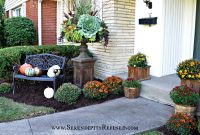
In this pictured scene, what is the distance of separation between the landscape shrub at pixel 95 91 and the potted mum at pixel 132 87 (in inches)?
17.2

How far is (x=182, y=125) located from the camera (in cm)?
318

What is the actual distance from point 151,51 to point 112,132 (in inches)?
104

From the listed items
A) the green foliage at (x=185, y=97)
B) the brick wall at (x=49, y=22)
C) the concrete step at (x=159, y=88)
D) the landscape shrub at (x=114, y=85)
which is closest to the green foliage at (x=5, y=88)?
the landscape shrub at (x=114, y=85)

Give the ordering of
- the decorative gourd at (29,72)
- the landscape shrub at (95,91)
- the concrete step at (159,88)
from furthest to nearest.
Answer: the decorative gourd at (29,72) < the landscape shrub at (95,91) < the concrete step at (159,88)

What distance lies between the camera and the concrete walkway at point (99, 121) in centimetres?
336

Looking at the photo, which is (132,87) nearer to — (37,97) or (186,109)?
(186,109)

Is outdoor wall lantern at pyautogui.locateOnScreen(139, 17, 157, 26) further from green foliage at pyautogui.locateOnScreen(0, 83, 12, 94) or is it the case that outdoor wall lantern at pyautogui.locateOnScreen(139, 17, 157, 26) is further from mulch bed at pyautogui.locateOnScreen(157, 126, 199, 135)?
green foliage at pyautogui.locateOnScreen(0, 83, 12, 94)

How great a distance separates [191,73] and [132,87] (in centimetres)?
128

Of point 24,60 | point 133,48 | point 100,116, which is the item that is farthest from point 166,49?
point 24,60

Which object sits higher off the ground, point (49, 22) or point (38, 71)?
point (49, 22)

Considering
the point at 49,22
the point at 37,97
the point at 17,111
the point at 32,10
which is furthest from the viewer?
the point at 32,10

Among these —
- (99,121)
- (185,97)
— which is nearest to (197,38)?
(185,97)

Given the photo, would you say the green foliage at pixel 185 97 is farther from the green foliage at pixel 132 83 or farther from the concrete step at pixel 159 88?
the green foliage at pixel 132 83

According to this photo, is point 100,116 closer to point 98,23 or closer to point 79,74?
point 79,74
